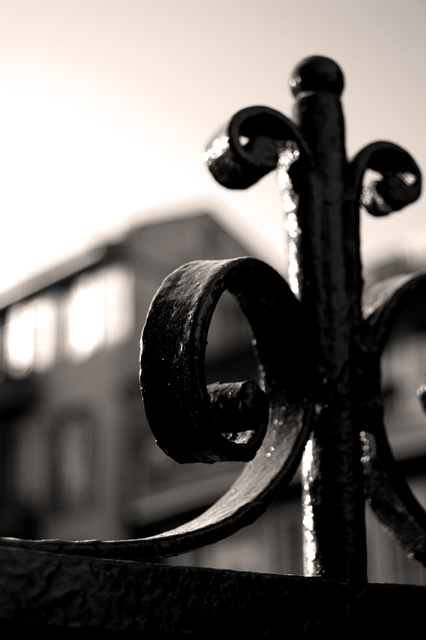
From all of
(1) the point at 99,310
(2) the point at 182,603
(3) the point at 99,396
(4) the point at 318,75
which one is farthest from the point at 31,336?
(2) the point at 182,603

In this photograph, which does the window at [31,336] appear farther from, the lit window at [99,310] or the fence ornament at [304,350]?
the fence ornament at [304,350]

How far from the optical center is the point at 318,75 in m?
0.95

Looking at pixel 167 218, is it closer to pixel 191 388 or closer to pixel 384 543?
pixel 384 543

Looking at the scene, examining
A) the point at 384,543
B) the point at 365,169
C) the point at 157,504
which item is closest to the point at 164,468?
the point at 157,504

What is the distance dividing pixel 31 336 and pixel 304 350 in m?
23.2

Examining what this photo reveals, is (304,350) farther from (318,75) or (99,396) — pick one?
(99,396)

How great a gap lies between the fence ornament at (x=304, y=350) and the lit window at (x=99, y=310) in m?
19.8

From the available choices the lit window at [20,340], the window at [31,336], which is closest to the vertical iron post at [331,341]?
the window at [31,336]

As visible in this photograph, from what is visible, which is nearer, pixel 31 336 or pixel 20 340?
pixel 31 336

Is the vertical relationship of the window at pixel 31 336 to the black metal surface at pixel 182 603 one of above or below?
above

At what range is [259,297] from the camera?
0.81 m

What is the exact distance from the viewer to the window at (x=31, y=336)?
2291 cm

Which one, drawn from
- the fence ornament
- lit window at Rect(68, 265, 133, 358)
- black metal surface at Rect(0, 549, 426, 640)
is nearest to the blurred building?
lit window at Rect(68, 265, 133, 358)

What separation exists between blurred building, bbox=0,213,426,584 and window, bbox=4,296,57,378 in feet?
0.09
